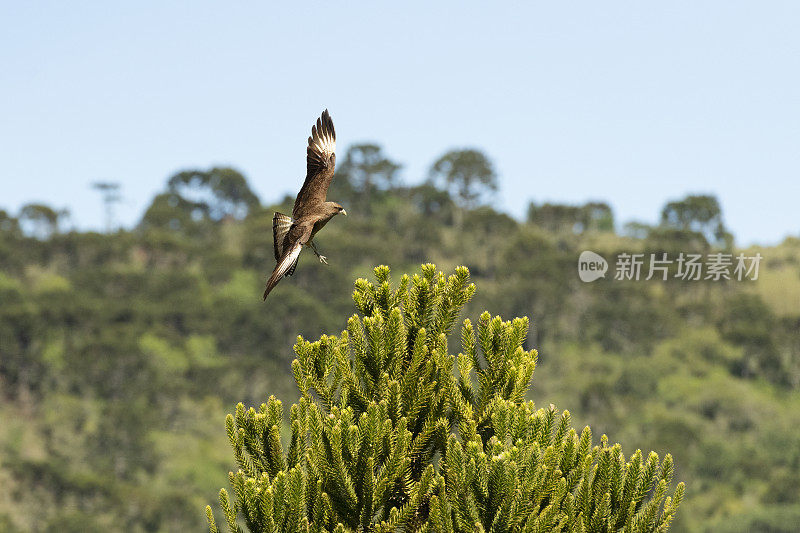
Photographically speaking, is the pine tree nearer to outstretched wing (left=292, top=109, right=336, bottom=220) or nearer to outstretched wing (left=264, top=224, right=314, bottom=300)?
outstretched wing (left=292, top=109, right=336, bottom=220)

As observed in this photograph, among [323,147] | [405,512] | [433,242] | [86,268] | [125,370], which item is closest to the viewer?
[323,147]

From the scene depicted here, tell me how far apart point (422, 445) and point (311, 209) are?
2.73 metres

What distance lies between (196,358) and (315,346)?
10593cm

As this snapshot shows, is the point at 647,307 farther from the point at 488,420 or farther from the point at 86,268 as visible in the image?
the point at 488,420

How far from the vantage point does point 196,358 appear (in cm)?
11256

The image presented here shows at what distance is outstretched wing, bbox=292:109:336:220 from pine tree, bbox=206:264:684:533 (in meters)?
1.54

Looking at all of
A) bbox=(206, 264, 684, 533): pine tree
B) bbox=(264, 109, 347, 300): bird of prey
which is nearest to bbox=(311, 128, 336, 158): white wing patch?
bbox=(264, 109, 347, 300): bird of prey

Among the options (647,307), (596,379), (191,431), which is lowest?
(191,431)

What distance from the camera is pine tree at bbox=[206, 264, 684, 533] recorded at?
841 centimetres

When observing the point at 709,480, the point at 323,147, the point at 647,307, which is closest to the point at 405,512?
the point at 323,147

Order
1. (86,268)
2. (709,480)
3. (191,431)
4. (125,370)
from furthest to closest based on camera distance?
(86,268) < (125,370) < (191,431) < (709,480)

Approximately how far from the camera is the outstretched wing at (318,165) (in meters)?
7.42

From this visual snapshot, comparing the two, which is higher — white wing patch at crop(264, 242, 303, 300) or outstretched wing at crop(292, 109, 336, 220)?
outstretched wing at crop(292, 109, 336, 220)

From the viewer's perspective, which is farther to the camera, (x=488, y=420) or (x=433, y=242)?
(x=433, y=242)
